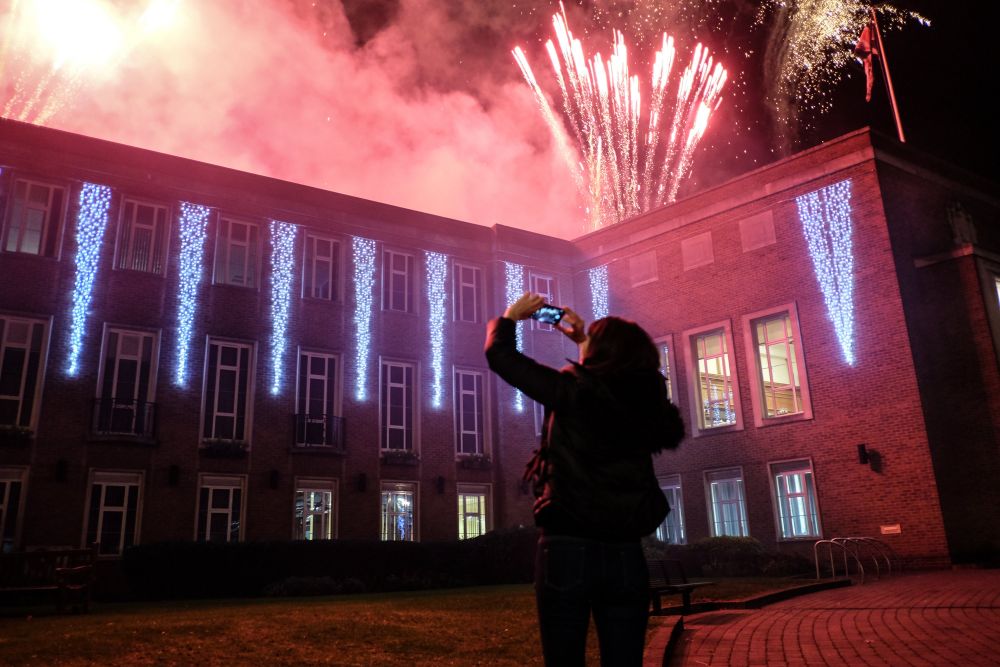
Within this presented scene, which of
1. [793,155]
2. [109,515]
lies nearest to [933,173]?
[793,155]

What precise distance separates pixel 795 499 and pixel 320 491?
13068mm

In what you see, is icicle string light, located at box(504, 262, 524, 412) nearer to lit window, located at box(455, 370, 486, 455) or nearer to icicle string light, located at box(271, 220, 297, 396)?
lit window, located at box(455, 370, 486, 455)

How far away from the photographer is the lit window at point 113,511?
17781 mm

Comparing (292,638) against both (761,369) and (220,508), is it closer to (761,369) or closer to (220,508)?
(220,508)

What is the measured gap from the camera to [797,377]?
21.7 meters

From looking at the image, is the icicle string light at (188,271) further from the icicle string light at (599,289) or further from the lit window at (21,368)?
the icicle string light at (599,289)

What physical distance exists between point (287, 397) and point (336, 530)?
3924 millimetres

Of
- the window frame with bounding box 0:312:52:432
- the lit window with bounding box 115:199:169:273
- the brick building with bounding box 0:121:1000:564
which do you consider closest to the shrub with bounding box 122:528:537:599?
the brick building with bounding box 0:121:1000:564

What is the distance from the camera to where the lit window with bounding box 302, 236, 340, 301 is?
22703 millimetres

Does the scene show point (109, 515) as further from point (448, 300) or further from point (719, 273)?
point (719, 273)

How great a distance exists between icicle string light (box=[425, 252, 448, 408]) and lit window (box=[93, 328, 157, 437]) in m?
8.20

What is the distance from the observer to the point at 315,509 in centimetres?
2095

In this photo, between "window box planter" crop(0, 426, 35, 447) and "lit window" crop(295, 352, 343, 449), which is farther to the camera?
"lit window" crop(295, 352, 343, 449)

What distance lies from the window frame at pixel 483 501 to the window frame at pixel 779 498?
8.46 m
